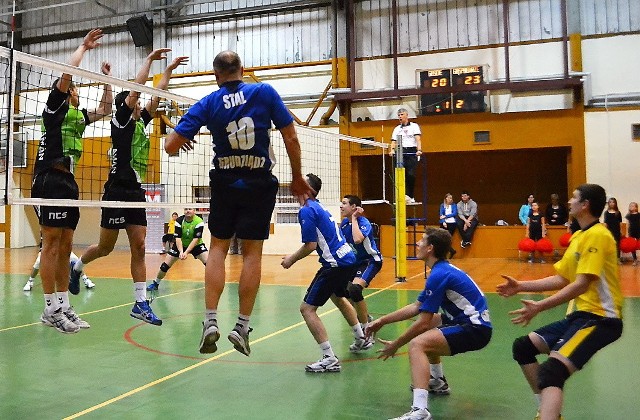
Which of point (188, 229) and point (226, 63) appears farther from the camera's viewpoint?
point (188, 229)

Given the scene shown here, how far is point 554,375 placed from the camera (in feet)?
10.1

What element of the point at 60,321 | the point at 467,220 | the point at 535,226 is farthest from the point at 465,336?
the point at 467,220

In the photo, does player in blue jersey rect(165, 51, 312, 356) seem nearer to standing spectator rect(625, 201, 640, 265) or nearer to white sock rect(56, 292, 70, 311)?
white sock rect(56, 292, 70, 311)

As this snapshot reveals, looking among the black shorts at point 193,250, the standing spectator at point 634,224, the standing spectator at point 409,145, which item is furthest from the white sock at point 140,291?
the standing spectator at point 634,224

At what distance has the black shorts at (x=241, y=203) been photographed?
11.6ft

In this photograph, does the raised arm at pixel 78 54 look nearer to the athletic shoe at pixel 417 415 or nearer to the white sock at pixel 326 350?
the white sock at pixel 326 350

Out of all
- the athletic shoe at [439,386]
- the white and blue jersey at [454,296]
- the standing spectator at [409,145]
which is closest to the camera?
the white and blue jersey at [454,296]

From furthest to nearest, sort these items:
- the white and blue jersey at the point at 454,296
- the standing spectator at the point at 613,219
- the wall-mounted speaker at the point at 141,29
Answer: the wall-mounted speaker at the point at 141,29 → the standing spectator at the point at 613,219 → the white and blue jersey at the point at 454,296

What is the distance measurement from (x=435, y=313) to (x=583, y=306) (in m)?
0.97

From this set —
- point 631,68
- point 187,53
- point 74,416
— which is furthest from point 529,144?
point 74,416

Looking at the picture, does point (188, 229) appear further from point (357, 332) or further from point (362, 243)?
point (357, 332)

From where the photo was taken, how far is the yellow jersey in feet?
10.3

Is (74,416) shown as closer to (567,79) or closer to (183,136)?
(183,136)

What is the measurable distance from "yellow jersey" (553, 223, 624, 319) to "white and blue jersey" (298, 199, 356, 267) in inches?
91.3
